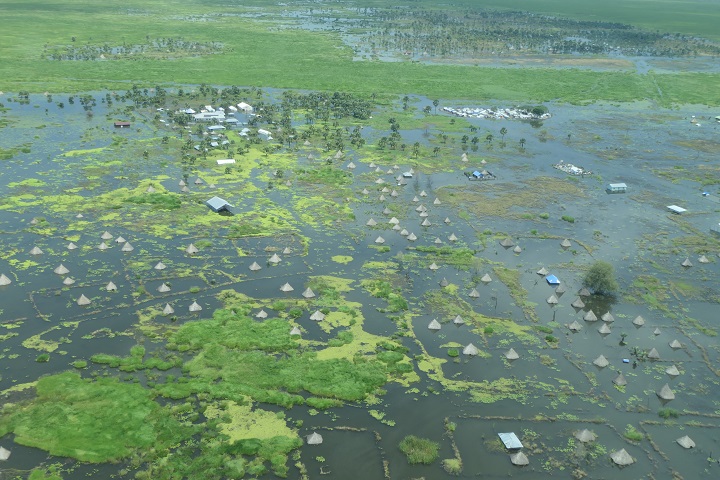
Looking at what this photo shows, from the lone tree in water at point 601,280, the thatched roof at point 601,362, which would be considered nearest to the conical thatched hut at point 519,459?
the thatched roof at point 601,362

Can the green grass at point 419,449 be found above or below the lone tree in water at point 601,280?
below

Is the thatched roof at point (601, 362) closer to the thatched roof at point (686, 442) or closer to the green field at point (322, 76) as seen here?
the thatched roof at point (686, 442)

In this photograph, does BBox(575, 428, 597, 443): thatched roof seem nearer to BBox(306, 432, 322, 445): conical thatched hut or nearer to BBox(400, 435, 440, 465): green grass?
BBox(400, 435, 440, 465): green grass

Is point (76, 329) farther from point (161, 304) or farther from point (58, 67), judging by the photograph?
point (58, 67)

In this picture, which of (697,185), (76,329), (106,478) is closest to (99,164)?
(76,329)

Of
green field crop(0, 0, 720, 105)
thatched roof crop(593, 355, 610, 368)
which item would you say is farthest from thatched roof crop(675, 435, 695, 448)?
green field crop(0, 0, 720, 105)

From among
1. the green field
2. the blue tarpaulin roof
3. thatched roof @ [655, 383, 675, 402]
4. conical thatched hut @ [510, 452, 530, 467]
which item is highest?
the green field

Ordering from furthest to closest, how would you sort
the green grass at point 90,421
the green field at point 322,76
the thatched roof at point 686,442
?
the green field at point 322,76, the thatched roof at point 686,442, the green grass at point 90,421
